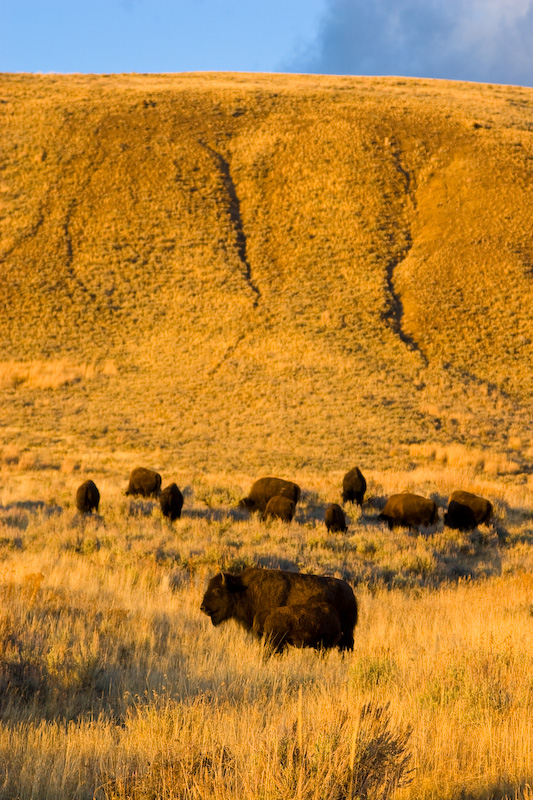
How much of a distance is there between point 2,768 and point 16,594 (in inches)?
168

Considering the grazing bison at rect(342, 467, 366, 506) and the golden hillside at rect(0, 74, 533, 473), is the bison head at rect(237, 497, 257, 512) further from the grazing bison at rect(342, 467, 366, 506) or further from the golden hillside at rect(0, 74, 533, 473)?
the golden hillside at rect(0, 74, 533, 473)

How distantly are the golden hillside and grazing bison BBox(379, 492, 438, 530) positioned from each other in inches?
355

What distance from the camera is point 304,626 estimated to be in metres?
6.62

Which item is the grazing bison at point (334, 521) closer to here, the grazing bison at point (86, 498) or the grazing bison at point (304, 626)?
the grazing bison at point (86, 498)

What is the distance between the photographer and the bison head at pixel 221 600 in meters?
7.32

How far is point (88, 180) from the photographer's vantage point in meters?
51.7

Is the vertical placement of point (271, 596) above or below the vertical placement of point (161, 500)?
below

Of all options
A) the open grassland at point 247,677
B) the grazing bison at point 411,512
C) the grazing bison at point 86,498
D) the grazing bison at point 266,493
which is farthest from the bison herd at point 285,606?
the grazing bison at point 266,493

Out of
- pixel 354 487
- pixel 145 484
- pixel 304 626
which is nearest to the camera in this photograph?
pixel 304 626

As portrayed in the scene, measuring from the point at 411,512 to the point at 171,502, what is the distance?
5.08 metres

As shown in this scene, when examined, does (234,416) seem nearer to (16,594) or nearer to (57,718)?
(16,594)

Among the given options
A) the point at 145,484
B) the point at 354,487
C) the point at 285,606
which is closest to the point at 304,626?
the point at 285,606

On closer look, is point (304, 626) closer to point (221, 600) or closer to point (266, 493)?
point (221, 600)

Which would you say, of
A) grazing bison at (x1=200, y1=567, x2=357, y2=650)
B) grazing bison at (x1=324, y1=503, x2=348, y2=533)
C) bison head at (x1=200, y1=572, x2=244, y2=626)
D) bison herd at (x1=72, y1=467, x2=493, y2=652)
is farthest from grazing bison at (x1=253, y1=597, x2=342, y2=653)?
grazing bison at (x1=324, y1=503, x2=348, y2=533)
